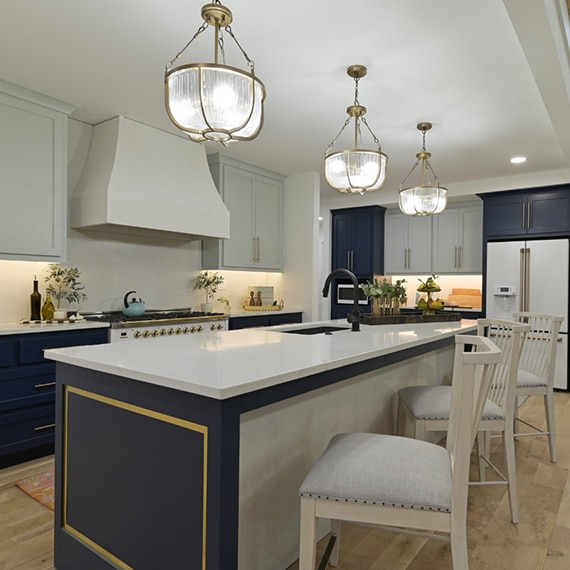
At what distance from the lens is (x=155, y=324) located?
383 centimetres

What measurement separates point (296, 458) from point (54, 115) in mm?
3139

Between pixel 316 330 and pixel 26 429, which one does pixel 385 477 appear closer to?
pixel 316 330

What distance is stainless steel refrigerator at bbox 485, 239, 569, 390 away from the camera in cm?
513

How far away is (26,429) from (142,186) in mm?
2041

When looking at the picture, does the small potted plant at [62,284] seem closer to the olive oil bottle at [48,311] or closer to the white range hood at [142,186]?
the olive oil bottle at [48,311]

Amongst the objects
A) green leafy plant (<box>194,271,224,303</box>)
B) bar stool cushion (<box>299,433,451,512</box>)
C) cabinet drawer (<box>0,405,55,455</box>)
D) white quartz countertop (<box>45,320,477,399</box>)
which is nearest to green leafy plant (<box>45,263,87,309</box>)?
cabinet drawer (<box>0,405,55,455</box>)

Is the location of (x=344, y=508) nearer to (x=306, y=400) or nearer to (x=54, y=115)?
(x=306, y=400)

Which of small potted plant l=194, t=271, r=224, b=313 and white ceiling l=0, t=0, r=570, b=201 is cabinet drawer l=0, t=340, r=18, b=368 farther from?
small potted plant l=194, t=271, r=224, b=313

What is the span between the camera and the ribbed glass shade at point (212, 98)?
6.06 ft

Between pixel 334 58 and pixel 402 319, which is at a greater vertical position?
pixel 334 58

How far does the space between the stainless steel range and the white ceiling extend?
1.69 m

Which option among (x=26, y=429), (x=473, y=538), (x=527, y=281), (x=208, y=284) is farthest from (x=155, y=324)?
(x=527, y=281)

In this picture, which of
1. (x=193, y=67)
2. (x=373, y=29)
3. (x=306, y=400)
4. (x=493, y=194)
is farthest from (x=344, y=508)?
(x=493, y=194)

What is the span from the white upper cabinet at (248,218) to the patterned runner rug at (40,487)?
2.68 meters
